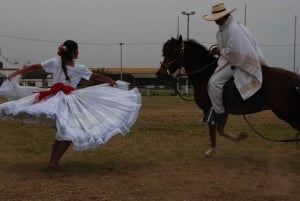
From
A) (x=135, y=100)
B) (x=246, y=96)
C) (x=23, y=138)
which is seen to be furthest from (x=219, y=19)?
(x=23, y=138)

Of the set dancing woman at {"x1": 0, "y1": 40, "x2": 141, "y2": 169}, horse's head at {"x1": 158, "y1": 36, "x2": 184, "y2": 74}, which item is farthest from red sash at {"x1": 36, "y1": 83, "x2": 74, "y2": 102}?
horse's head at {"x1": 158, "y1": 36, "x2": 184, "y2": 74}

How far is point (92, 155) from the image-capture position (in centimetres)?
955

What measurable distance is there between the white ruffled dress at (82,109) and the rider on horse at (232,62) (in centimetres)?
132

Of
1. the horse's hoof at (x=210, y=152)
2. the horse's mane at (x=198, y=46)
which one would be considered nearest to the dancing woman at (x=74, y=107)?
the horse's mane at (x=198, y=46)

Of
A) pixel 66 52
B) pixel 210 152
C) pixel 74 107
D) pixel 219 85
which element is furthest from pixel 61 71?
pixel 210 152

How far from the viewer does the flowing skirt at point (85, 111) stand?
746cm

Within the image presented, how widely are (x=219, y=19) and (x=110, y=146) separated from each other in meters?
3.65

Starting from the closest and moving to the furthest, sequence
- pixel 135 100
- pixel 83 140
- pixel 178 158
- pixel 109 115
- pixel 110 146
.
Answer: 1. pixel 83 140
2. pixel 109 115
3. pixel 135 100
4. pixel 178 158
5. pixel 110 146

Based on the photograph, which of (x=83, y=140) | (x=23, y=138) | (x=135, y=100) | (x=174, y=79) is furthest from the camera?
(x=23, y=138)

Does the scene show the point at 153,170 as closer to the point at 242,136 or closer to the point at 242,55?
the point at 242,136

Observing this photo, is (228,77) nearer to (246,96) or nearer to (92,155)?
(246,96)

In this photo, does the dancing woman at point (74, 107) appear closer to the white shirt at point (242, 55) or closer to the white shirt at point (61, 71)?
the white shirt at point (61, 71)

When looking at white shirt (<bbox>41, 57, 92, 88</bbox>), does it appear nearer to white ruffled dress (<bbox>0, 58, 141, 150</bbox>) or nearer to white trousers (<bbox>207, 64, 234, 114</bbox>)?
white ruffled dress (<bbox>0, 58, 141, 150</bbox>)

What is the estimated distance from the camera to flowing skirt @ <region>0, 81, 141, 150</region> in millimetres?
7457
